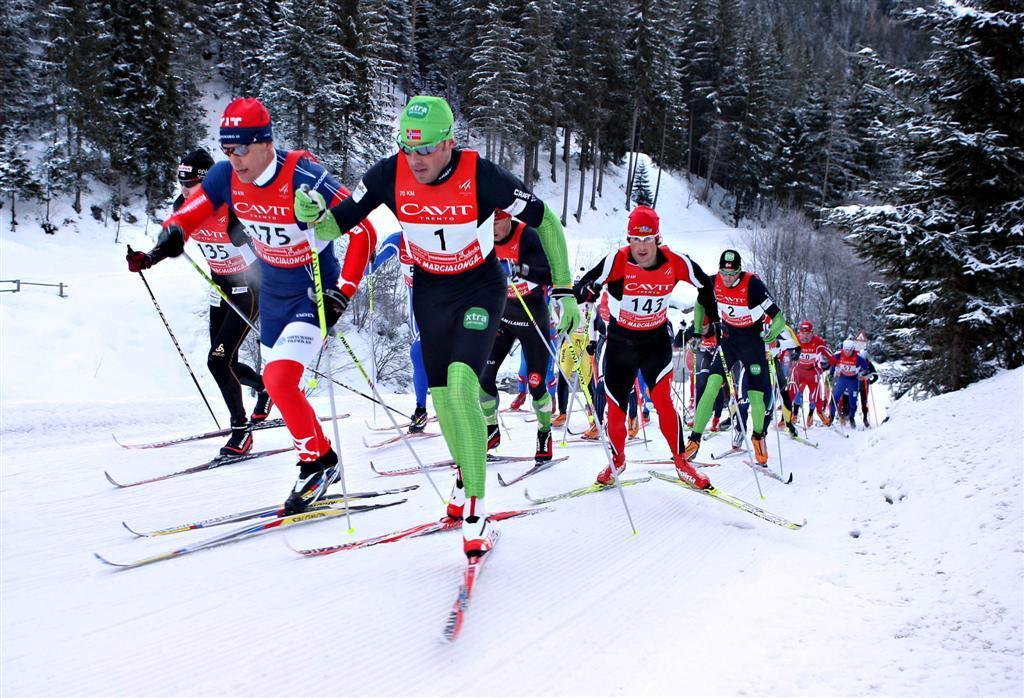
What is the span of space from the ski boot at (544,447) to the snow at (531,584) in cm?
20

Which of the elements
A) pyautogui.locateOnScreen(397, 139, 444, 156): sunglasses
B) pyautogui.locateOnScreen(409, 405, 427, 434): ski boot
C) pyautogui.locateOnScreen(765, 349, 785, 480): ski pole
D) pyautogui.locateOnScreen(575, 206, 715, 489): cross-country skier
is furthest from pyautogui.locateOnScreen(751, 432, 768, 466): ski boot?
pyautogui.locateOnScreen(397, 139, 444, 156): sunglasses

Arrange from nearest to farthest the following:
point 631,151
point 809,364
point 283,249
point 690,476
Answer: point 283,249
point 690,476
point 809,364
point 631,151

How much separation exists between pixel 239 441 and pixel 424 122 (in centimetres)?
408

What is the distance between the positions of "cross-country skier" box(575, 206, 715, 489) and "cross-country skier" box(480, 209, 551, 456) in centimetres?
80

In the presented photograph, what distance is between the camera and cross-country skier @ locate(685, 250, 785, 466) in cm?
830

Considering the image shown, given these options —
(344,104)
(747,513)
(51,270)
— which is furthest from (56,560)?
(344,104)

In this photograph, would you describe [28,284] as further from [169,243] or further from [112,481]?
[169,243]

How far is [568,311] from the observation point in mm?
4180

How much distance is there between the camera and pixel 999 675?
2879mm

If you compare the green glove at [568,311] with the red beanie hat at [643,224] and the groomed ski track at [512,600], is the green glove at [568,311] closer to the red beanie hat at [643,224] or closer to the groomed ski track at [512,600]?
the groomed ski track at [512,600]

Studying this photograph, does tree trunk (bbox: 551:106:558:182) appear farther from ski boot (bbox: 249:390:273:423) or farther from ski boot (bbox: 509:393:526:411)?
ski boot (bbox: 249:390:273:423)

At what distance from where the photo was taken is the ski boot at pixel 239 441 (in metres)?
6.14

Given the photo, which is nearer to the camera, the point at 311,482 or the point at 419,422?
the point at 311,482

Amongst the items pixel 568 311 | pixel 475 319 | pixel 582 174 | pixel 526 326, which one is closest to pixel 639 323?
pixel 526 326
